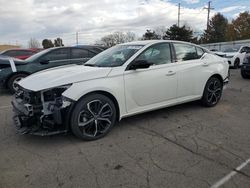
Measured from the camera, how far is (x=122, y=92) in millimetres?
4191

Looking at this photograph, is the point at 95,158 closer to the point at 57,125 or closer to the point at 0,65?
the point at 57,125

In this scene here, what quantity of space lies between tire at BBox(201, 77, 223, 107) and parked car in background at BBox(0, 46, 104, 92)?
15.8ft

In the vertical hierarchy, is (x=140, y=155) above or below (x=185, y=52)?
below

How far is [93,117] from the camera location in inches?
154

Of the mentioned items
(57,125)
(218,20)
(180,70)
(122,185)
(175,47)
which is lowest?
(122,185)

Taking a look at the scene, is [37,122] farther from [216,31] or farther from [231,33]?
[216,31]

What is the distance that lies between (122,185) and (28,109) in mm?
1867

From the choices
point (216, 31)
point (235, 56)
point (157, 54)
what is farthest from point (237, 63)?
point (216, 31)

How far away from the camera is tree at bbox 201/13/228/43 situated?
57.2m

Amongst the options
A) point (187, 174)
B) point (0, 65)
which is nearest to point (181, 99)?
point (187, 174)

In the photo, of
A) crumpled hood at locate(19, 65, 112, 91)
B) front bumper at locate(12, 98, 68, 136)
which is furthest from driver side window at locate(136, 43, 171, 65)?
front bumper at locate(12, 98, 68, 136)

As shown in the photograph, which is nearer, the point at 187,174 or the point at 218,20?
the point at 187,174

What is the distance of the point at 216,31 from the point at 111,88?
195 ft

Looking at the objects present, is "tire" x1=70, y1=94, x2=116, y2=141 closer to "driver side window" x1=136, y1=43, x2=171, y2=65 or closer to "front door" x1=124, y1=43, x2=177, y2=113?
"front door" x1=124, y1=43, x2=177, y2=113
